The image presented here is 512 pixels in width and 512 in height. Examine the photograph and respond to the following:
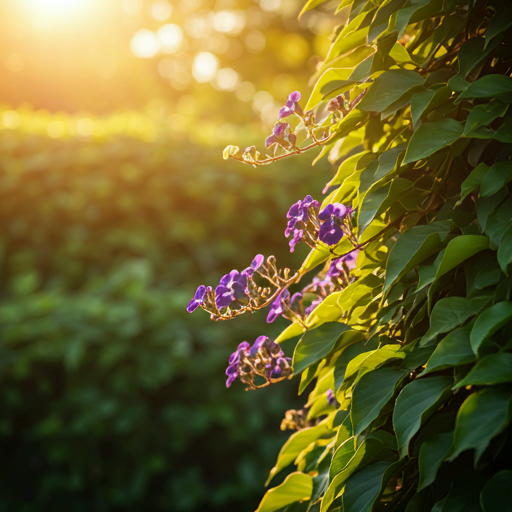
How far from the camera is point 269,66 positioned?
1702cm

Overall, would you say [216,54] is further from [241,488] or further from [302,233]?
[302,233]

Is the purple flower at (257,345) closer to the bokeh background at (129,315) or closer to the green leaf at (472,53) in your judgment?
the green leaf at (472,53)

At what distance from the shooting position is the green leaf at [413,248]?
1049 millimetres

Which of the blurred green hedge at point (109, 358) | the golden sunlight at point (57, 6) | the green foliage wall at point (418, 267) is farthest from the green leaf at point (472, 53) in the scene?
the golden sunlight at point (57, 6)

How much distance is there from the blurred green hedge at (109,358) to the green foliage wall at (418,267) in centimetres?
253

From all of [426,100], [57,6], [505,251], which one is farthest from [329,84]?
[57,6]

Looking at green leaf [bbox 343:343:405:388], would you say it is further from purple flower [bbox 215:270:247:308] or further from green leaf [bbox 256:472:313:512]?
green leaf [bbox 256:472:313:512]

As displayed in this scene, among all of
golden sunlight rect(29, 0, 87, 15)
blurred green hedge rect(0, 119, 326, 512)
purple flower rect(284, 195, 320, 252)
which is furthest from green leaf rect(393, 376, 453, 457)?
golden sunlight rect(29, 0, 87, 15)

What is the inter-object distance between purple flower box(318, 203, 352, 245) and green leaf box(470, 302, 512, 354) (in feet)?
1.25

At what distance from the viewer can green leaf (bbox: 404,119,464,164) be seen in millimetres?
1044

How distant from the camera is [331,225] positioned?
1186 mm

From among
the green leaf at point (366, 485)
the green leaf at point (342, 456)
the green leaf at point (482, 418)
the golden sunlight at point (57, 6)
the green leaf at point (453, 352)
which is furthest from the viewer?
the golden sunlight at point (57, 6)

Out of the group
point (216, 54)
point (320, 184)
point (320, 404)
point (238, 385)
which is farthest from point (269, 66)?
point (320, 404)

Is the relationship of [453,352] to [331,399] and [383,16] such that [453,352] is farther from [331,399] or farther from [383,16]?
[383,16]
